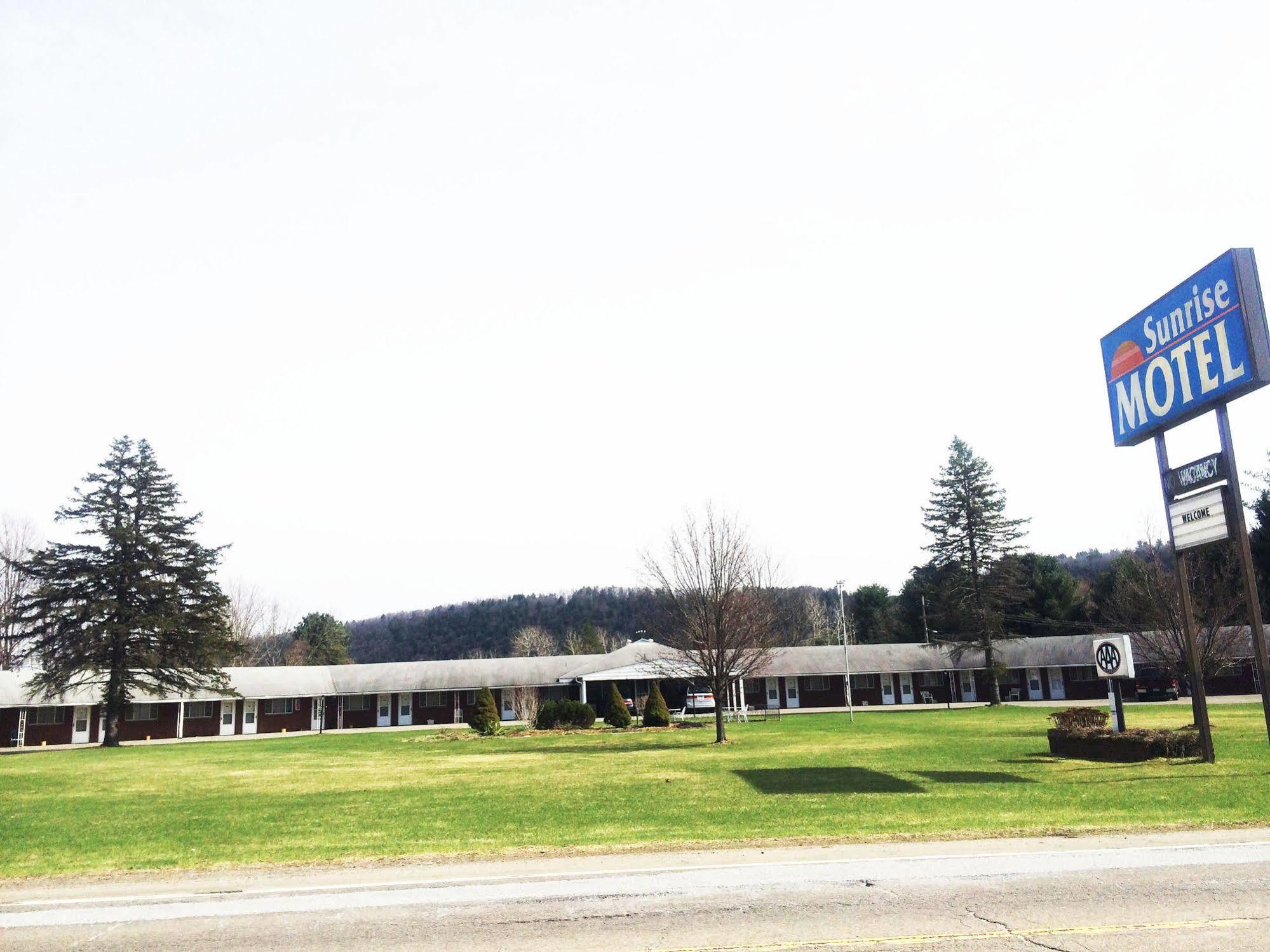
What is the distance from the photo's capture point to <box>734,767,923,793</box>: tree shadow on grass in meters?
18.4

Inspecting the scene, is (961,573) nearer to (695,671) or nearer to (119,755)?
(695,671)

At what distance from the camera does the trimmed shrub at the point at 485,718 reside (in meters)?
45.8

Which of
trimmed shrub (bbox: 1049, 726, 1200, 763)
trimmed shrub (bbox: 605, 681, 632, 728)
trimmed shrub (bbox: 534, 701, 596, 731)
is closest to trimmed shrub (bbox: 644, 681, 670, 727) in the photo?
trimmed shrub (bbox: 605, 681, 632, 728)

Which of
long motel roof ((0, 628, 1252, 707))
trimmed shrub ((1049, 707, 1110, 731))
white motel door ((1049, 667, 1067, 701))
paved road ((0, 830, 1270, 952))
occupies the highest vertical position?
long motel roof ((0, 628, 1252, 707))

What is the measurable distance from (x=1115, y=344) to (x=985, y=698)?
5032 cm

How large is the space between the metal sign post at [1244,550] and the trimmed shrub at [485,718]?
33079 mm

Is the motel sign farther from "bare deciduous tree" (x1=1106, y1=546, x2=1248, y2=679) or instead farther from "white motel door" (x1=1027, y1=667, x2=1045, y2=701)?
"white motel door" (x1=1027, y1=667, x2=1045, y2=701)

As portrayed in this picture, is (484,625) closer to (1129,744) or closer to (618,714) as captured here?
(618,714)

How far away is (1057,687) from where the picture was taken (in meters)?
67.6

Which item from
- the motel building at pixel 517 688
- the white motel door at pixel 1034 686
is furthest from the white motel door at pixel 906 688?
the white motel door at pixel 1034 686

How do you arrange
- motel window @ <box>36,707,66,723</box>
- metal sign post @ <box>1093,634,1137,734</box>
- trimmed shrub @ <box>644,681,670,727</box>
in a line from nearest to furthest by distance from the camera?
1. metal sign post @ <box>1093,634,1137,734</box>
2. trimmed shrub @ <box>644,681,670,727</box>
3. motel window @ <box>36,707,66,723</box>

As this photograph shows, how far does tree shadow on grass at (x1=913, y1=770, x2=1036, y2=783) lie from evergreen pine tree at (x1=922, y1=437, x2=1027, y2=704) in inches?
1626

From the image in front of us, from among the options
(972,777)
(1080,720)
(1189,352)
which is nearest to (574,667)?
(1080,720)

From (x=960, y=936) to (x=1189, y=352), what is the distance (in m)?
17.0
